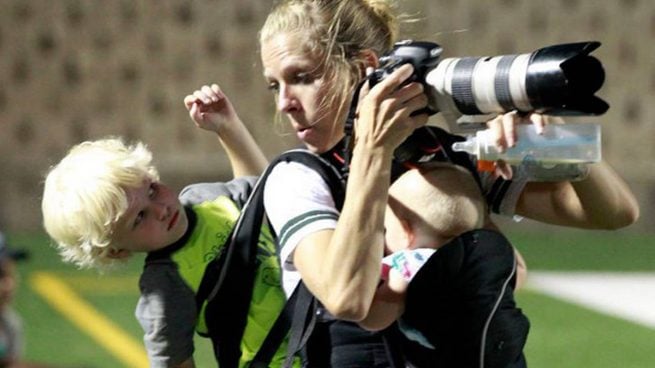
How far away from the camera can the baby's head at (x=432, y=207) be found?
3102 millimetres

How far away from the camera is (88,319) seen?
758 cm

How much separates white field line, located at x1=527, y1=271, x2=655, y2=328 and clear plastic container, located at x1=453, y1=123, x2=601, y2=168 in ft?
15.5

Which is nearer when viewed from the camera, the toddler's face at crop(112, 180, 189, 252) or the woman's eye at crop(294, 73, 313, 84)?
the woman's eye at crop(294, 73, 313, 84)

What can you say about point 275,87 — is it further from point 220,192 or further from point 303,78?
point 220,192

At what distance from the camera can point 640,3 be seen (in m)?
11.0

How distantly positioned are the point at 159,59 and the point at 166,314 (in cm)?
765

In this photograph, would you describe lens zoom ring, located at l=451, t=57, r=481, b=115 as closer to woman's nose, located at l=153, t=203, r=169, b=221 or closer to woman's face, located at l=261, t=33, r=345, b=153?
woman's face, located at l=261, t=33, r=345, b=153

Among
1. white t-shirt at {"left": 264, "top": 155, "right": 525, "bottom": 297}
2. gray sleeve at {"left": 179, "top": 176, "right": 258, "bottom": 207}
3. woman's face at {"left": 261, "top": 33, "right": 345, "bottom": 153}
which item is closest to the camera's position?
white t-shirt at {"left": 264, "top": 155, "right": 525, "bottom": 297}

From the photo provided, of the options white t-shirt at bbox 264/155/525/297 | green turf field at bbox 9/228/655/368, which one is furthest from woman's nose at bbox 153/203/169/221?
green turf field at bbox 9/228/655/368

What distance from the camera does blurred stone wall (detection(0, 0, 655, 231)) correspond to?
1080cm

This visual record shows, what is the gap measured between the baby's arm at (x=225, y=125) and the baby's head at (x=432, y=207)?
698 mm

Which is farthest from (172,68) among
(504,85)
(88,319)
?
(504,85)

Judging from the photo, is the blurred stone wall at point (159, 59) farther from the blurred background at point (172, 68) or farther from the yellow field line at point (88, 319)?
the yellow field line at point (88, 319)

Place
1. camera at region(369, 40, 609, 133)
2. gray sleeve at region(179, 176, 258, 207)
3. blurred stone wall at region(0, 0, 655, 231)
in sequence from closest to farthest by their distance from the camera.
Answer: camera at region(369, 40, 609, 133)
gray sleeve at region(179, 176, 258, 207)
blurred stone wall at region(0, 0, 655, 231)
